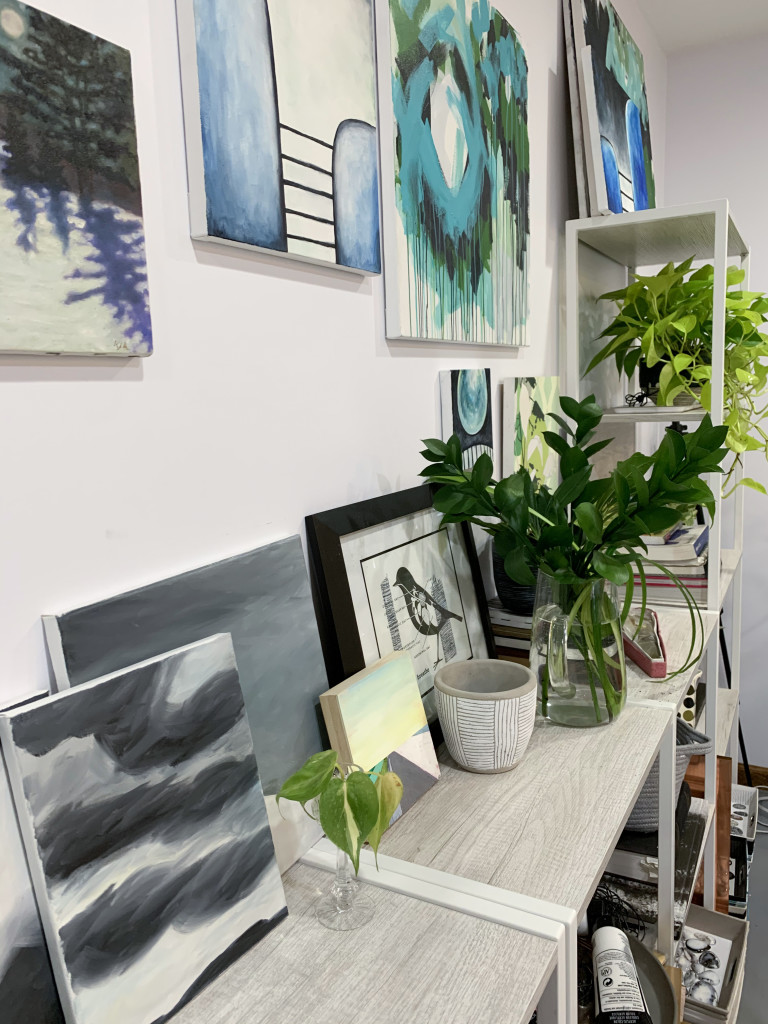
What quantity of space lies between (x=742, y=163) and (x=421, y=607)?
227cm

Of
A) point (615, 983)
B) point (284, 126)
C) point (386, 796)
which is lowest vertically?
point (615, 983)

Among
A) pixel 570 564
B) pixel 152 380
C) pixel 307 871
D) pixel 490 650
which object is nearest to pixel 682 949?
pixel 490 650

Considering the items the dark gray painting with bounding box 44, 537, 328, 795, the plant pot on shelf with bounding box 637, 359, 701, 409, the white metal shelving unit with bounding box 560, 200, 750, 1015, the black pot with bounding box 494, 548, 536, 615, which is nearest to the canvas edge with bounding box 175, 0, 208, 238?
the dark gray painting with bounding box 44, 537, 328, 795

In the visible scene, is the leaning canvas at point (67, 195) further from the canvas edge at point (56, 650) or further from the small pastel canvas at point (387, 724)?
the small pastel canvas at point (387, 724)

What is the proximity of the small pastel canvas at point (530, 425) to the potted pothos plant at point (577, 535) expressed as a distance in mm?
313

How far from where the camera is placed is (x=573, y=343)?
172cm

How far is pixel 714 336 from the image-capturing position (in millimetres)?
1544

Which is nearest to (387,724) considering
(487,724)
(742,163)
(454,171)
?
(487,724)

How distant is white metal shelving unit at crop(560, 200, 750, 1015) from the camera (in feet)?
5.04

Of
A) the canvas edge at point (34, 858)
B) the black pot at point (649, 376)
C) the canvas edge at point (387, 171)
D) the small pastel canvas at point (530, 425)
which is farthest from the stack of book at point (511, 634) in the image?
the canvas edge at point (34, 858)

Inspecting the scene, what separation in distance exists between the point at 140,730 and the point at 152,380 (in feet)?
0.99

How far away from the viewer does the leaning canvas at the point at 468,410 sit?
4.11 feet

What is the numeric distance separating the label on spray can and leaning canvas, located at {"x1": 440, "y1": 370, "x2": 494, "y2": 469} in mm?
675

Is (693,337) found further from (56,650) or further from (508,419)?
(56,650)
